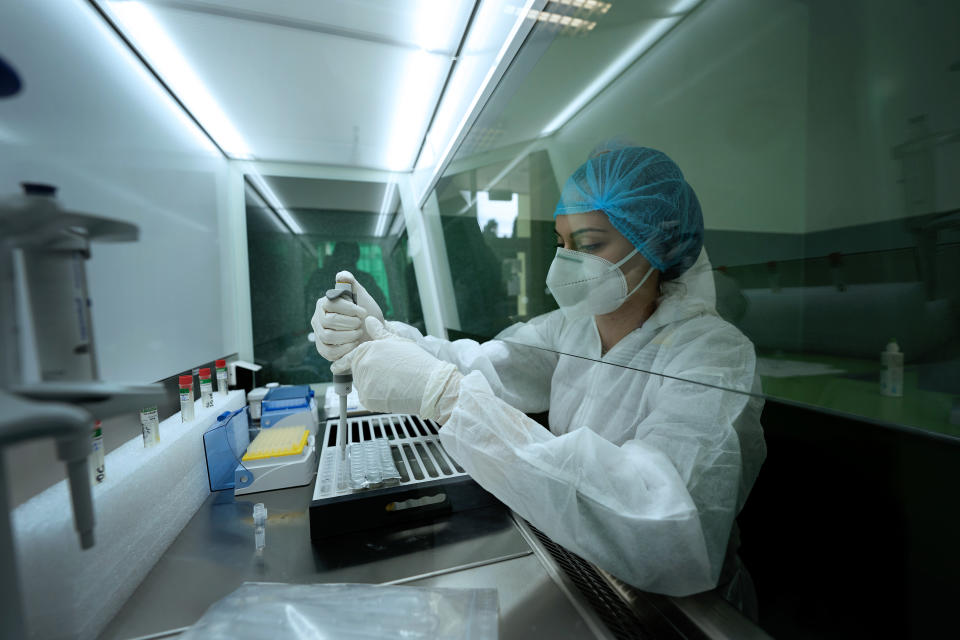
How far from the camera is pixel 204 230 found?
28.4 inches

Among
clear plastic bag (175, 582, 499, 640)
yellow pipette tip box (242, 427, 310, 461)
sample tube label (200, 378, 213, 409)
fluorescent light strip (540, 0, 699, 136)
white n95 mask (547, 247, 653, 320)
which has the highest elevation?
fluorescent light strip (540, 0, 699, 136)

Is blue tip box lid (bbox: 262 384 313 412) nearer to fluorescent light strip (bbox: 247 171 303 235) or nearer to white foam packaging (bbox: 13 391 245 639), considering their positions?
white foam packaging (bbox: 13 391 245 639)

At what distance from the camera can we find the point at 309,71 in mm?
889

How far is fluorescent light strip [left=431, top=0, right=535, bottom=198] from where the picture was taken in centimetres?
79

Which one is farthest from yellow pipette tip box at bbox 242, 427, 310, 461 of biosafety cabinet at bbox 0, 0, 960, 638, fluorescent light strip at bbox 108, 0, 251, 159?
fluorescent light strip at bbox 108, 0, 251, 159

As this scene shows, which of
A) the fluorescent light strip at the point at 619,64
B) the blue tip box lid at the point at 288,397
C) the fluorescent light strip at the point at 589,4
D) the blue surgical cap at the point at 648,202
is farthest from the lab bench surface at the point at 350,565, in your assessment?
the fluorescent light strip at the point at 589,4

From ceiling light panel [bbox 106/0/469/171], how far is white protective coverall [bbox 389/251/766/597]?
828mm

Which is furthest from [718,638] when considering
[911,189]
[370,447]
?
[370,447]

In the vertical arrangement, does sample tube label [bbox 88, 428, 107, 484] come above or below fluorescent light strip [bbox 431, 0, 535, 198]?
below

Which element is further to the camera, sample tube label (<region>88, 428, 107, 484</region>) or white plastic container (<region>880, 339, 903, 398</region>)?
sample tube label (<region>88, 428, 107, 484</region>)

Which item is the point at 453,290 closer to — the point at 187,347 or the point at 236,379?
the point at 187,347

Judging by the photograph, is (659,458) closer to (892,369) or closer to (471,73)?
(892,369)

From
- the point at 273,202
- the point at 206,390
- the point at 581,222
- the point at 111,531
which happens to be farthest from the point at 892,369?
the point at 206,390

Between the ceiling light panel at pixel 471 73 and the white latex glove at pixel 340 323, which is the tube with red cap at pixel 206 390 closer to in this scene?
the white latex glove at pixel 340 323
